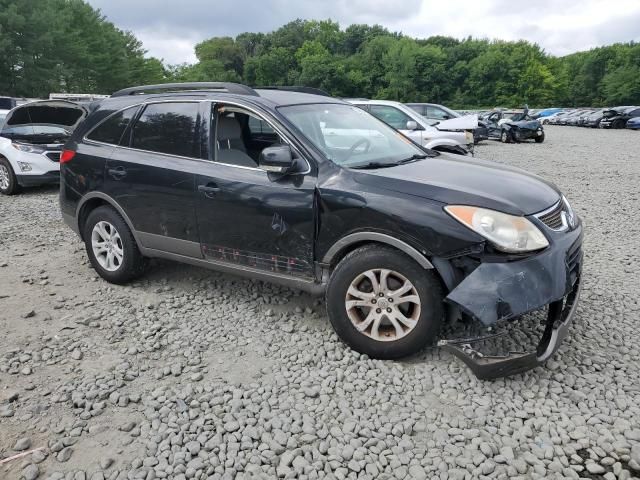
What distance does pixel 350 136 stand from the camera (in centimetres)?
408

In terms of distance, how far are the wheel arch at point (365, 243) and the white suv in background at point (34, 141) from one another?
740 centimetres

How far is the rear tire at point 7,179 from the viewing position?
9.31 metres

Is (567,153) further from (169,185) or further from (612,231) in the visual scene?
(169,185)

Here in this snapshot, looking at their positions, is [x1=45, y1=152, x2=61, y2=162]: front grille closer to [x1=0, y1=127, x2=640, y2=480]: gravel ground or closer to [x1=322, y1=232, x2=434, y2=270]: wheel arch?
[x1=0, y1=127, x2=640, y2=480]: gravel ground

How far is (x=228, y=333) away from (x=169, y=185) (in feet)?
4.37

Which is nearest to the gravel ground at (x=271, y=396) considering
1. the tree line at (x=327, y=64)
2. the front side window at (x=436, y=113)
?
the front side window at (x=436, y=113)

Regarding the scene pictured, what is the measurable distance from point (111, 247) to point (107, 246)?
5cm

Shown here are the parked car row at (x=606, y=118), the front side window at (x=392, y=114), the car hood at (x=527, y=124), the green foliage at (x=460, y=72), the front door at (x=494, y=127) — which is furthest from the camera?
the green foliage at (x=460, y=72)

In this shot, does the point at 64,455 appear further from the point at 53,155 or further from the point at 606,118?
the point at 606,118

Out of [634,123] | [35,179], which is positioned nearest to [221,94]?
[35,179]

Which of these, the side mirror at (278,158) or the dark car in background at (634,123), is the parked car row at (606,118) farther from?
the side mirror at (278,158)

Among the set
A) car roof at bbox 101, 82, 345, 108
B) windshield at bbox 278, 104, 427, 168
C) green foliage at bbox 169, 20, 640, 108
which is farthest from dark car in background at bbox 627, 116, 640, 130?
green foliage at bbox 169, 20, 640, 108

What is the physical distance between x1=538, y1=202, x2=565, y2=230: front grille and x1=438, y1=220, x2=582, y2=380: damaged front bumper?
0.15 metres

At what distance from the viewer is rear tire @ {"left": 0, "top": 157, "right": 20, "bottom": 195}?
30.6ft
